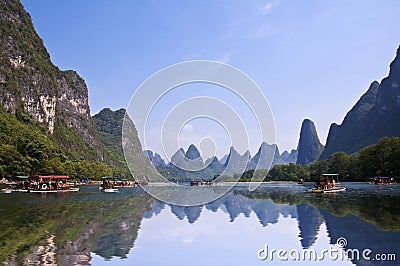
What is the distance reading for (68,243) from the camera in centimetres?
1656

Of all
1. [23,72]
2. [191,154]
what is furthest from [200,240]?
[23,72]

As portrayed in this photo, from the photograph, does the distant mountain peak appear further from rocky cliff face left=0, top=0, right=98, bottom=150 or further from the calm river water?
the calm river water

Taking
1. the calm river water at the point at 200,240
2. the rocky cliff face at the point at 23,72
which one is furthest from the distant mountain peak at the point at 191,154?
the calm river water at the point at 200,240

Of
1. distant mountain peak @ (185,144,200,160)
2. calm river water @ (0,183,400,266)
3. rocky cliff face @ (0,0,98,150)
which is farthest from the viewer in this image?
rocky cliff face @ (0,0,98,150)

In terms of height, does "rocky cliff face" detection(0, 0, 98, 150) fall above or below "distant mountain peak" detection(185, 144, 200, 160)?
above

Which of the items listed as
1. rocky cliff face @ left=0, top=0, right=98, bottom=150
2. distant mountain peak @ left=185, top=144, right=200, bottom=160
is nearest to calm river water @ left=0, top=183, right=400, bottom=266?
distant mountain peak @ left=185, top=144, right=200, bottom=160

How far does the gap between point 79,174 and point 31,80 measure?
168 feet

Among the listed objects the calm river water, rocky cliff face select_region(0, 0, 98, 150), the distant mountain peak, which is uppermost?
rocky cliff face select_region(0, 0, 98, 150)

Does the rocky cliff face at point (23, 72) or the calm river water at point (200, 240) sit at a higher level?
the rocky cliff face at point (23, 72)

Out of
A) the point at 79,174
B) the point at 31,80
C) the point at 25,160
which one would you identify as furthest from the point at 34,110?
the point at 25,160

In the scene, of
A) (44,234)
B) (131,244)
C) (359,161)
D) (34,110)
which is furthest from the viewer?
(34,110)

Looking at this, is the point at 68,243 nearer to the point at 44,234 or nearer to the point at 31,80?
the point at 44,234

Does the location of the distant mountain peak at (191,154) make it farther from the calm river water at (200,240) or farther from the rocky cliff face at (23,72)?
the calm river water at (200,240)

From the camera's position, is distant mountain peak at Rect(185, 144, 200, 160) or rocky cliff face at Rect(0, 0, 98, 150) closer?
distant mountain peak at Rect(185, 144, 200, 160)
